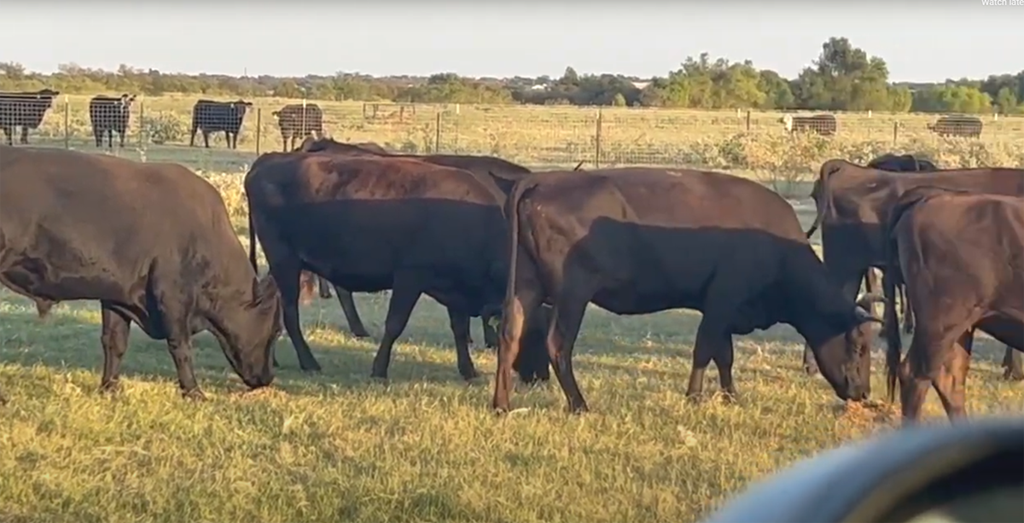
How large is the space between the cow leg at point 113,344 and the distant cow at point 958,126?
39.7m

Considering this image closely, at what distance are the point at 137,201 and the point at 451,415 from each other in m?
2.68

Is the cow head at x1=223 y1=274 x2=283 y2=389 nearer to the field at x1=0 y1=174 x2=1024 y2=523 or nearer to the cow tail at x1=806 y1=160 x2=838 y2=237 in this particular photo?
the field at x1=0 y1=174 x2=1024 y2=523

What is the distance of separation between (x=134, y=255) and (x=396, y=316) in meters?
2.11

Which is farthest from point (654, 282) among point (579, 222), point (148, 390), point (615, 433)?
point (148, 390)

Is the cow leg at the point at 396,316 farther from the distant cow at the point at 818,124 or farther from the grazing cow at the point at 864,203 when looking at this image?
the distant cow at the point at 818,124

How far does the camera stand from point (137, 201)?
30.8 feet

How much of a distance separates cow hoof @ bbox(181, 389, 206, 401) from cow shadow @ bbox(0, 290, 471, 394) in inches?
16.5

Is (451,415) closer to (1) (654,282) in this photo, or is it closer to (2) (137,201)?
(1) (654,282)

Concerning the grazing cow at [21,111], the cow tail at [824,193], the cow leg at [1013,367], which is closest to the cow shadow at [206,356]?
the cow tail at [824,193]

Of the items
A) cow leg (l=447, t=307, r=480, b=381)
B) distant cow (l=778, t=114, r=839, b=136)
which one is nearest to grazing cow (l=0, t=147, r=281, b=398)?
cow leg (l=447, t=307, r=480, b=381)

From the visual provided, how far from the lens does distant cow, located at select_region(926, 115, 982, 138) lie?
150 ft

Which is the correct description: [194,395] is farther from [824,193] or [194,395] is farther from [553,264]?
[824,193]

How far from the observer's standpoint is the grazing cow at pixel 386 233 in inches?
424

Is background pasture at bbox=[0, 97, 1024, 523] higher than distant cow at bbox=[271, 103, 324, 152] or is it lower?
lower
